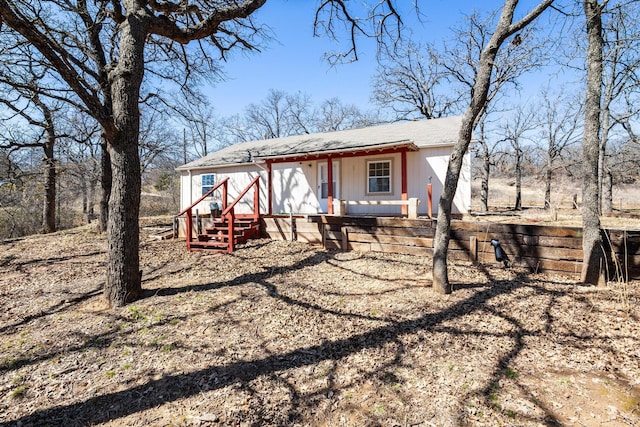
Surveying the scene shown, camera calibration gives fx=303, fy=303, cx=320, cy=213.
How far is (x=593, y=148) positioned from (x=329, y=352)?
4.78 meters

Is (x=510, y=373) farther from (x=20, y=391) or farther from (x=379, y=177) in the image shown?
(x=379, y=177)

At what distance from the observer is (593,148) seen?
14.6 ft

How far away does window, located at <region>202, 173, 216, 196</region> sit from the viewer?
14.2 meters

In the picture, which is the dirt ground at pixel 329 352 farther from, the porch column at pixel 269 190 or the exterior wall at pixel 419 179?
the porch column at pixel 269 190

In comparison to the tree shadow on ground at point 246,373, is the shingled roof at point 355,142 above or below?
above

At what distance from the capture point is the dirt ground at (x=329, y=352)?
241 centimetres

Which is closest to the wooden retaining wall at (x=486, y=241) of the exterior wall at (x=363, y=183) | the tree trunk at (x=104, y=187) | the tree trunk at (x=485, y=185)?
the exterior wall at (x=363, y=183)

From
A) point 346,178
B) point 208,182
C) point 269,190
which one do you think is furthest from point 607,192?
point 208,182

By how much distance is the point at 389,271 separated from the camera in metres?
5.55

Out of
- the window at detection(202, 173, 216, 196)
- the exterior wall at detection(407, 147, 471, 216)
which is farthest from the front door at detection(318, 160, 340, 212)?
the window at detection(202, 173, 216, 196)

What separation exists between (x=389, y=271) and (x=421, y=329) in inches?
79.2

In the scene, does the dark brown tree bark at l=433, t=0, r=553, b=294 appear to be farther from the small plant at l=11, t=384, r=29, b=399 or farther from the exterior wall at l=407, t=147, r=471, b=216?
the exterior wall at l=407, t=147, r=471, b=216

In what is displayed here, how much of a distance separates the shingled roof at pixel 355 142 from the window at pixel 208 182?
1.60 feet

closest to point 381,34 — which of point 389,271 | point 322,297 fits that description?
point 389,271
